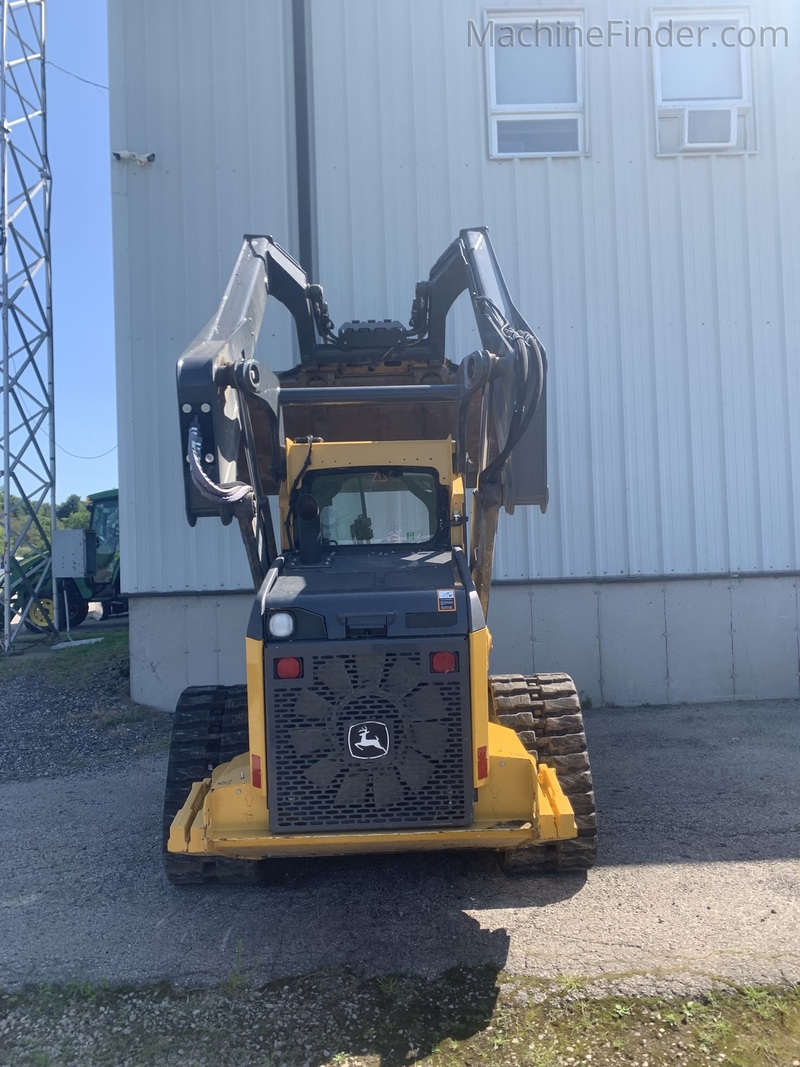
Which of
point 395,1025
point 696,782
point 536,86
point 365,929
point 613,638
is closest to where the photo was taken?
point 395,1025

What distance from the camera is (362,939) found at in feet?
14.1

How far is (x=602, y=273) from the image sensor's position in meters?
9.52

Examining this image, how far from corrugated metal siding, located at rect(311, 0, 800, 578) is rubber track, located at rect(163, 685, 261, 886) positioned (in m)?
5.06

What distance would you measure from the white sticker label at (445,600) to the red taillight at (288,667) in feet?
2.36

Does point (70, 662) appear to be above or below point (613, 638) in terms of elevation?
below

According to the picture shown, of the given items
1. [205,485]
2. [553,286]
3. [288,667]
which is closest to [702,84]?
[553,286]

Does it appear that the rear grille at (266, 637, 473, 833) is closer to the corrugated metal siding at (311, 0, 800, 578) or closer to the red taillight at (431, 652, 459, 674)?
the red taillight at (431, 652, 459, 674)

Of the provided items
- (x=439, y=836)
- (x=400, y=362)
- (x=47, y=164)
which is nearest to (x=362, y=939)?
(x=439, y=836)

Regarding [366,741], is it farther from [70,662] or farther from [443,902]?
[70,662]

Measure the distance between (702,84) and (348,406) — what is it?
6.71m

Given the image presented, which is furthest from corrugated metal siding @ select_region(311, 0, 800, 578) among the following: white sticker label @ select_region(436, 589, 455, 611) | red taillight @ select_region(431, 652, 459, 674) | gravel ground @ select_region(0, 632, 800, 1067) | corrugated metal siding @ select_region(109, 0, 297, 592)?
red taillight @ select_region(431, 652, 459, 674)

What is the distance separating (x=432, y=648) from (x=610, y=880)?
6.39ft

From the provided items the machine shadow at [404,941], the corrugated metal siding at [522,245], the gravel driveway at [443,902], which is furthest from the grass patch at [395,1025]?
the corrugated metal siding at [522,245]

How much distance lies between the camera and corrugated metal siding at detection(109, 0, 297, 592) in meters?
9.30
